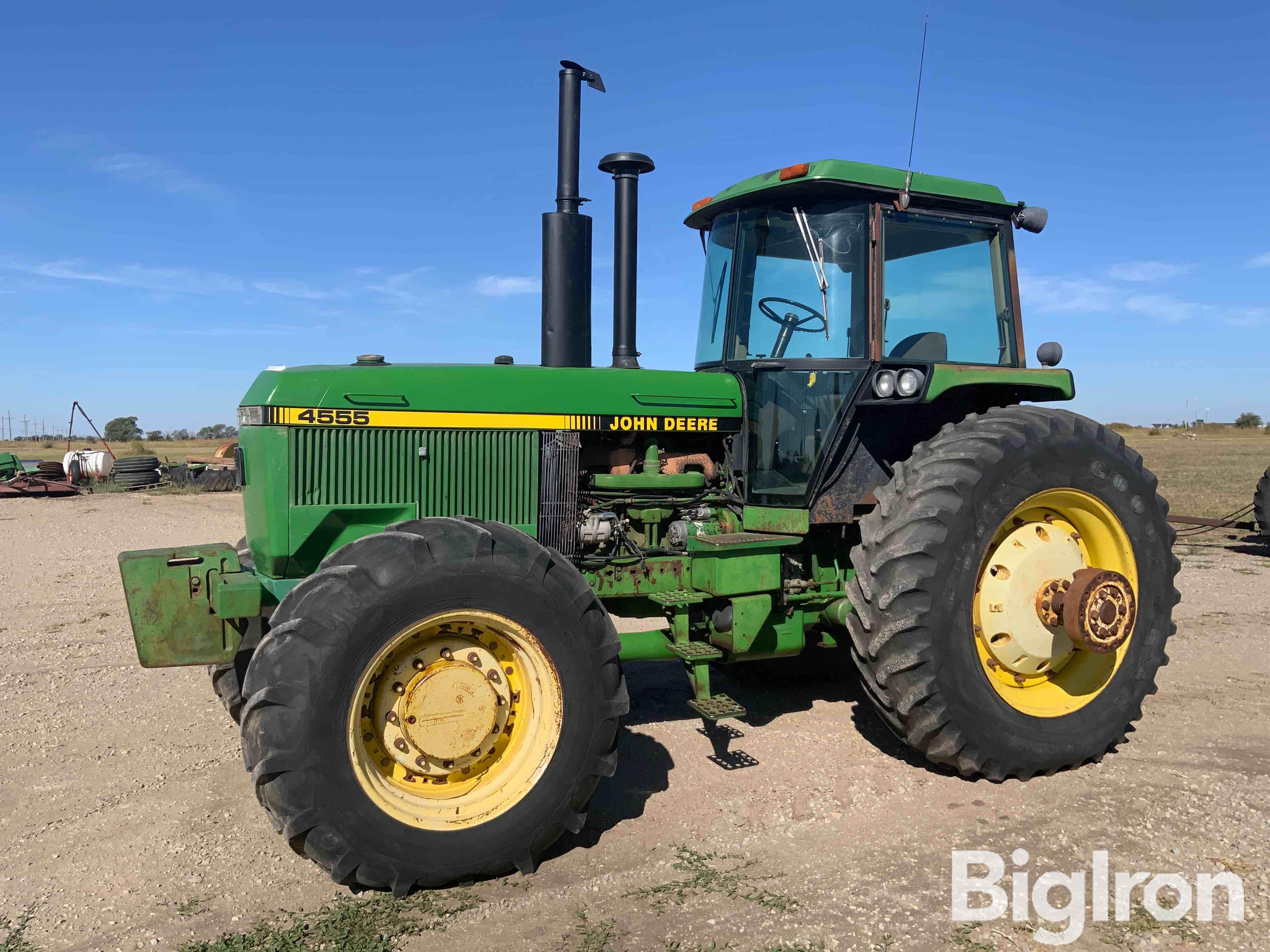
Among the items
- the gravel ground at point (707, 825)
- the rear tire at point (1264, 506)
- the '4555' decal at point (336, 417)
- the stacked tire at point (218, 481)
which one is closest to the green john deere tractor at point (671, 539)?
the '4555' decal at point (336, 417)

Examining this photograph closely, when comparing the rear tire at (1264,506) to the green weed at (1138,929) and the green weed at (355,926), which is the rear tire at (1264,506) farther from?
the green weed at (355,926)

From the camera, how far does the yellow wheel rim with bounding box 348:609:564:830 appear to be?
3.54 meters

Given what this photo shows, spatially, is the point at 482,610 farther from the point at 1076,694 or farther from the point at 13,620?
the point at 13,620

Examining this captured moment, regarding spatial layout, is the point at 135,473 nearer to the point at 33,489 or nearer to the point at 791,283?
the point at 33,489

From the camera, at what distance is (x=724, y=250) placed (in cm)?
543

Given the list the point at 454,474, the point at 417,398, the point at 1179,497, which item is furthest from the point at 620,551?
the point at 1179,497

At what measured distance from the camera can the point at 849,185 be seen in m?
4.83

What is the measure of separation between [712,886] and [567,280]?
3.43 metres

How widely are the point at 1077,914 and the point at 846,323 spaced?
292 cm

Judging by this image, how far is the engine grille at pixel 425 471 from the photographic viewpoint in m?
4.21

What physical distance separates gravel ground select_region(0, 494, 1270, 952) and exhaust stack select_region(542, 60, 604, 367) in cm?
221

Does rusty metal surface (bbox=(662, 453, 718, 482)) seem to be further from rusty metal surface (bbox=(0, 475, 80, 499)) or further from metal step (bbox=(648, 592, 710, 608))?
rusty metal surface (bbox=(0, 475, 80, 499))

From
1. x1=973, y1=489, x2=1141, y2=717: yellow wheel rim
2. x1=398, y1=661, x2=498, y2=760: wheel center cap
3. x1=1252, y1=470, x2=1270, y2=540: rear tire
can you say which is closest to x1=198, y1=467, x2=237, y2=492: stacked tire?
x1=1252, y1=470, x2=1270, y2=540: rear tire

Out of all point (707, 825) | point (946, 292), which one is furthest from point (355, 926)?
point (946, 292)
